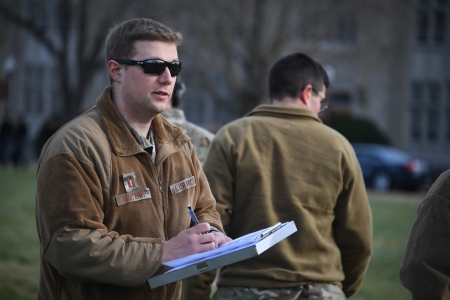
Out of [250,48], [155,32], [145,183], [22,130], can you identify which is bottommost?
[22,130]

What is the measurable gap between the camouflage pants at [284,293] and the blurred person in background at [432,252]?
1.05 meters

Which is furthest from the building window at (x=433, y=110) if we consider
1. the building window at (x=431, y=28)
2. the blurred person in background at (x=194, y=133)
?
the blurred person in background at (x=194, y=133)

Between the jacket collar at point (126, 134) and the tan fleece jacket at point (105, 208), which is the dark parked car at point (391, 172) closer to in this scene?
the jacket collar at point (126, 134)

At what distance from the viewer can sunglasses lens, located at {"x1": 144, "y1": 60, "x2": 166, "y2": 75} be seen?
2.89m

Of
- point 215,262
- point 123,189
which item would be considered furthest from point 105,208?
point 215,262

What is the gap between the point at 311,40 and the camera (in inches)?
912

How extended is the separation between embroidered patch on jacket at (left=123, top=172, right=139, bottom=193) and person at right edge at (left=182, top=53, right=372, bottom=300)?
4.23 feet

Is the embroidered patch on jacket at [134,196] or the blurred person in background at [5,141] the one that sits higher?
the embroidered patch on jacket at [134,196]

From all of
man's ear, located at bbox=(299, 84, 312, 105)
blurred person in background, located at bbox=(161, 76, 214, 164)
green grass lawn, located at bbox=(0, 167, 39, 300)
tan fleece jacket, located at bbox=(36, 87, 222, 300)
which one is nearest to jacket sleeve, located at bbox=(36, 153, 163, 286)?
tan fleece jacket, located at bbox=(36, 87, 222, 300)

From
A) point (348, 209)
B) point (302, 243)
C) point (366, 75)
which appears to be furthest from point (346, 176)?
point (366, 75)

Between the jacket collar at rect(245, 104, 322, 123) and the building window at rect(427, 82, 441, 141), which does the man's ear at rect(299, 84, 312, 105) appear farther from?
the building window at rect(427, 82, 441, 141)

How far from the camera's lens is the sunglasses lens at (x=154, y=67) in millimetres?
2893

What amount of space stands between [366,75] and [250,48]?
46.6 feet

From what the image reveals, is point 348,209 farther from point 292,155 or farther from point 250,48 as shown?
point 250,48
